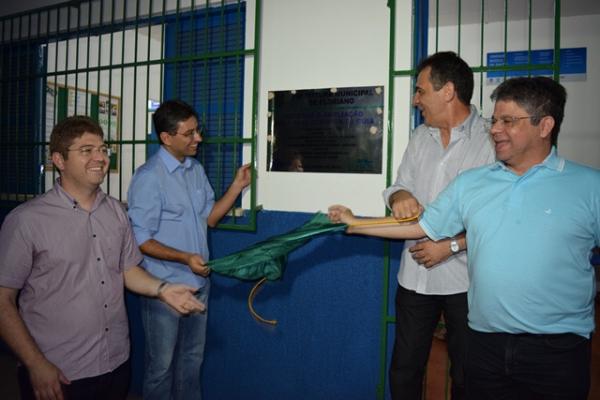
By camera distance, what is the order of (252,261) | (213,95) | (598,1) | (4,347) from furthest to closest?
(598,1) → (4,347) → (213,95) → (252,261)

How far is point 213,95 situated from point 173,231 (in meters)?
1.08

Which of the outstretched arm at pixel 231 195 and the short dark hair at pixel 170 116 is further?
the outstretched arm at pixel 231 195

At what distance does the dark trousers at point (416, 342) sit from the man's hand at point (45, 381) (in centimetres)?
144

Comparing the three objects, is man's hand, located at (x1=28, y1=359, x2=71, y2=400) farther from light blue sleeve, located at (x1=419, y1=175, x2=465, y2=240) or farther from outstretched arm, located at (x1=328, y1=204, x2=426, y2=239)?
light blue sleeve, located at (x1=419, y1=175, x2=465, y2=240)

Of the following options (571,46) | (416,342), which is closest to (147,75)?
(416,342)

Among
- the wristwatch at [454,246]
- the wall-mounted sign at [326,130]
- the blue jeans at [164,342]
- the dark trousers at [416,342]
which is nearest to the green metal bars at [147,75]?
the wall-mounted sign at [326,130]

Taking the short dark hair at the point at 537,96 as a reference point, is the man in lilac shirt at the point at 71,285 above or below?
below

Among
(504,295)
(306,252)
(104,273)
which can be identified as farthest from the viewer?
(306,252)

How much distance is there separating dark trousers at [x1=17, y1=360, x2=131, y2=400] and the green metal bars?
3.67ft

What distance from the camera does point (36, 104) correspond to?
3.77m

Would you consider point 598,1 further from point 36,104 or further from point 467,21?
point 36,104

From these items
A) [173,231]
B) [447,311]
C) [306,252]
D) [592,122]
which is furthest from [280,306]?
[592,122]

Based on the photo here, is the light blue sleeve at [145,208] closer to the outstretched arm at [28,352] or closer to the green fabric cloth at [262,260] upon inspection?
the green fabric cloth at [262,260]

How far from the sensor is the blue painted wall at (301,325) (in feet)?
7.95
